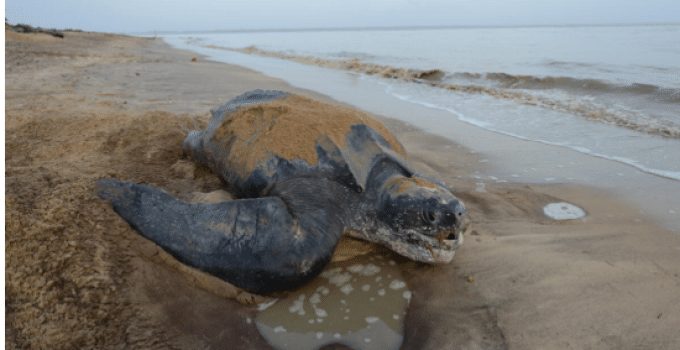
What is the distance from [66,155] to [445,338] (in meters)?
2.67

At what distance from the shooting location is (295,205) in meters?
2.03

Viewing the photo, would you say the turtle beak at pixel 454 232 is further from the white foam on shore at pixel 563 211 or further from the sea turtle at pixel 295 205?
the white foam on shore at pixel 563 211

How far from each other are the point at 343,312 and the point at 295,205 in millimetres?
536

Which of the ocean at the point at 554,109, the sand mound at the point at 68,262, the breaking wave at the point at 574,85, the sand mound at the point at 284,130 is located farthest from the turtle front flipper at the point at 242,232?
the breaking wave at the point at 574,85

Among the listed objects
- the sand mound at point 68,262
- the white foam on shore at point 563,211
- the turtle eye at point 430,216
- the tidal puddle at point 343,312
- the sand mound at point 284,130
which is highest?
the sand mound at point 284,130

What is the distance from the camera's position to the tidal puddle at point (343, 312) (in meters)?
1.60

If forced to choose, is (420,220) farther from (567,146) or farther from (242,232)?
(567,146)

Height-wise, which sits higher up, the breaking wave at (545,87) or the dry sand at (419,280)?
the breaking wave at (545,87)

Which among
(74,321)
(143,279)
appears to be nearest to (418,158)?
(143,279)

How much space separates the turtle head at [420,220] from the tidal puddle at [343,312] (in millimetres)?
150

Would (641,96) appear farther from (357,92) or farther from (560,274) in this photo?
(560,274)

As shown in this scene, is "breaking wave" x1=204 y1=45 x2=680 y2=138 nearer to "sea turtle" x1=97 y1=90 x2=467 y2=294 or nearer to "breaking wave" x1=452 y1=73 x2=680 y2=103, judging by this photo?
"breaking wave" x1=452 y1=73 x2=680 y2=103

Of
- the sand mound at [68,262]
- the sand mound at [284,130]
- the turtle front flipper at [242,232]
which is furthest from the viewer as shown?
the sand mound at [284,130]

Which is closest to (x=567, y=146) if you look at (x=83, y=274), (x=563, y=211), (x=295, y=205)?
(x=563, y=211)
